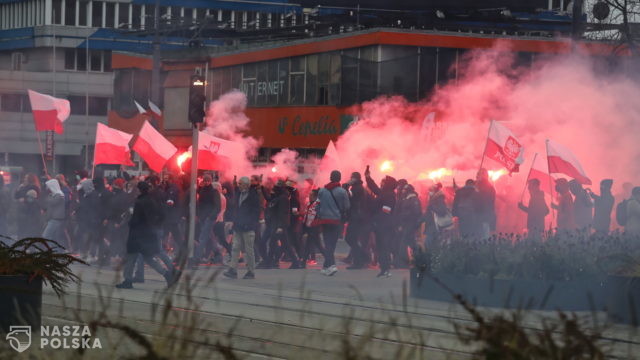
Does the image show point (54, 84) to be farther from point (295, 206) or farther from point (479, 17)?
point (295, 206)

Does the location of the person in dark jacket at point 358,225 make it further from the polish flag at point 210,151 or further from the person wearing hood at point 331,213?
the polish flag at point 210,151

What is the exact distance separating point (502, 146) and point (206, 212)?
6.60 meters

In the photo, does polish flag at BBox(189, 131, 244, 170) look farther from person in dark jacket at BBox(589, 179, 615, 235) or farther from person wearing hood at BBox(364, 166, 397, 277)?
person in dark jacket at BBox(589, 179, 615, 235)

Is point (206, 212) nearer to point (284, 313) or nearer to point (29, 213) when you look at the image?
point (29, 213)

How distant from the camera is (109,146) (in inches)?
1087

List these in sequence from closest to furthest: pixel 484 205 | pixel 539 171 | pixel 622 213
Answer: pixel 622 213 → pixel 484 205 → pixel 539 171

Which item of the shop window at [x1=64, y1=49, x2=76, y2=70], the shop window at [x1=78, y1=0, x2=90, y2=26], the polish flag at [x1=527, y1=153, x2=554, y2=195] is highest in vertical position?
the shop window at [x1=78, y1=0, x2=90, y2=26]

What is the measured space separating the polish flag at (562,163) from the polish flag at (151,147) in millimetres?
8538

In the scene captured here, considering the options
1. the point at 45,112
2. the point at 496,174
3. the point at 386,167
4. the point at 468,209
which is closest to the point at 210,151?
the point at 386,167

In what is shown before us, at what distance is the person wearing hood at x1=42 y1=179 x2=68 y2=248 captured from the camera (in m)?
21.2

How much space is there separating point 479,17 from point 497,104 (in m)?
13.8

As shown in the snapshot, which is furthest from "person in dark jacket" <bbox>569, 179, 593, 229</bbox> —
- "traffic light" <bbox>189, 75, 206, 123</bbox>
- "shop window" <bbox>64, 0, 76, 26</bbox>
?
"shop window" <bbox>64, 0, 76, 26</bbox>

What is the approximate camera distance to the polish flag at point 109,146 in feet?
89.8

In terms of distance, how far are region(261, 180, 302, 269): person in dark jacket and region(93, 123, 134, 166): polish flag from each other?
26.2 ft
